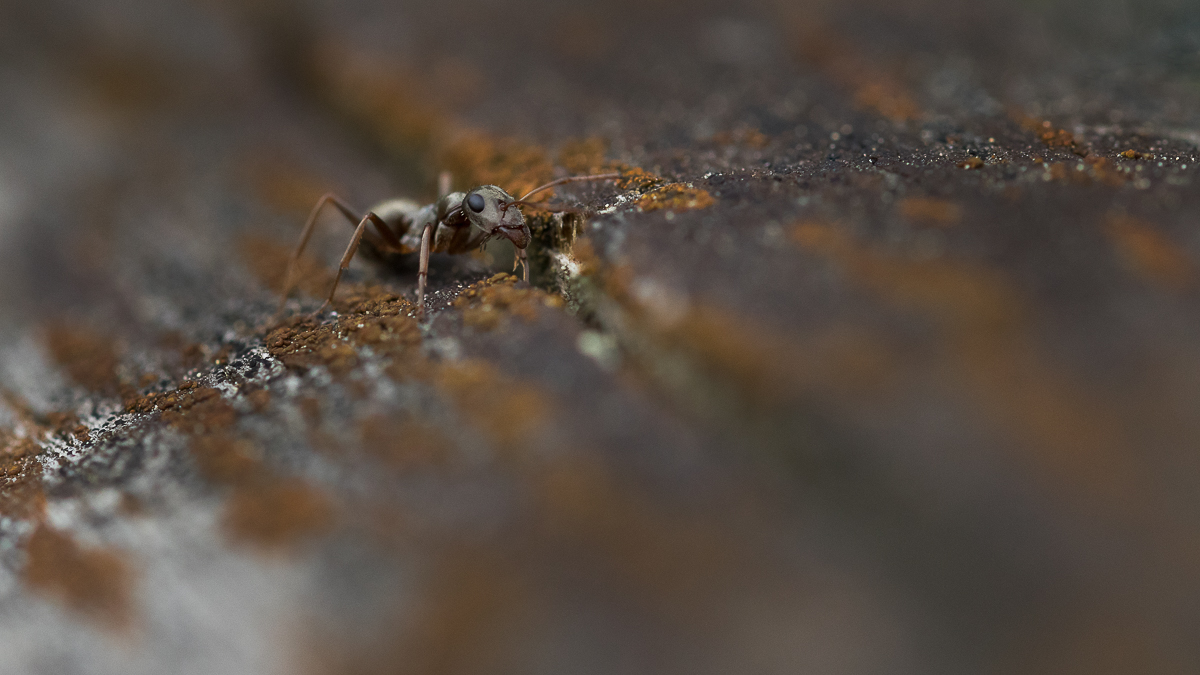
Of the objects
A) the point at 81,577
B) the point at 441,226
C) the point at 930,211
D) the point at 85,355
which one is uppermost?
the point at 441,226

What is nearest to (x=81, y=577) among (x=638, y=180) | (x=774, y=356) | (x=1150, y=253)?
(x=774, y=356)

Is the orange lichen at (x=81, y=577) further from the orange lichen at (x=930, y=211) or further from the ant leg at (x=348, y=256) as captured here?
the orange lichen at (x=930, y=211)

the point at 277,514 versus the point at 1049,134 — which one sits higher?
the point at 1049,134

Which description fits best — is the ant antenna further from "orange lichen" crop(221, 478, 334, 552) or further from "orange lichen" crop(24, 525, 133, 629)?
"orange lichen" crop(24, 525, 133, 629)

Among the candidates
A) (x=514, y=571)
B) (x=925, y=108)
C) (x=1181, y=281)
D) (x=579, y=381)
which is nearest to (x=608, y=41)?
(x=925, y=108)

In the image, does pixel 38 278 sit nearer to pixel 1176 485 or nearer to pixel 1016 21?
pixel 1176 485

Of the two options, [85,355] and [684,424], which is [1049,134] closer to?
[684,424]

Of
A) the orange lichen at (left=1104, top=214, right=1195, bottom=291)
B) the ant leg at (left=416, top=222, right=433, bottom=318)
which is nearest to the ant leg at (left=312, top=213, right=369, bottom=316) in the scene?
the ant leg at (left=416, top=222, right=433, bottom=318)
